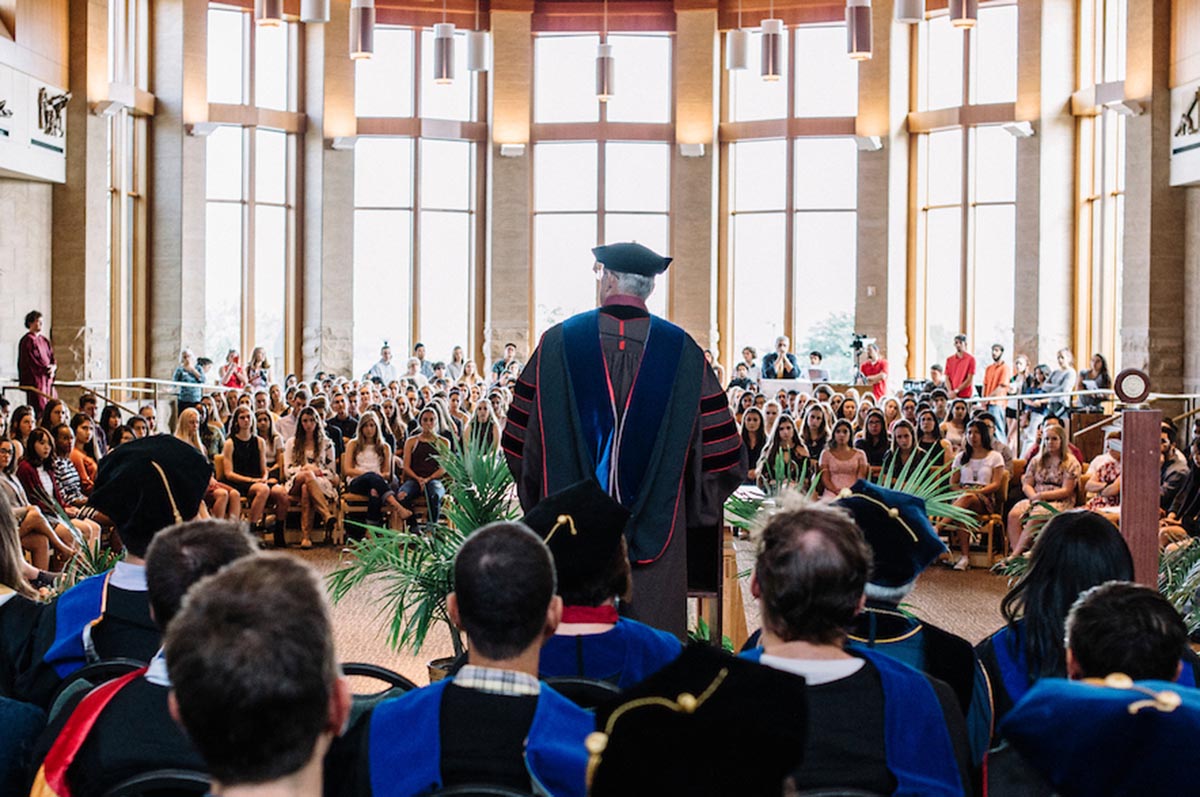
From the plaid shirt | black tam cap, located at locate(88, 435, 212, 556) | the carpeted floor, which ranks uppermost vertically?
black tam cap, located at locate(88, 435, 212, 556)

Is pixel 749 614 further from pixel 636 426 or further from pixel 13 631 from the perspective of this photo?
pixel 13 631

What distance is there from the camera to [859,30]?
1606 cm

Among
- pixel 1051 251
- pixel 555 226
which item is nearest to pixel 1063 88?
pixel 1051 251

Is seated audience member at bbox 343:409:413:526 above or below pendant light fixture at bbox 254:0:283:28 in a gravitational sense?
below

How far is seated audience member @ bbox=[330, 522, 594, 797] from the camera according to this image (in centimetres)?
212

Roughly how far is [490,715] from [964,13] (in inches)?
553

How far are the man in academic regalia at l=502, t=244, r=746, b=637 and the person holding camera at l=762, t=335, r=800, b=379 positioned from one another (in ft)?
46.9

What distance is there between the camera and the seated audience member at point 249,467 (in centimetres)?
1053

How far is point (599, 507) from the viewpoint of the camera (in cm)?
304

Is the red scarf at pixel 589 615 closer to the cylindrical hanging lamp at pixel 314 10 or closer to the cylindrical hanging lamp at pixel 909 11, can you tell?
the cylindrical hanging lamp at pixel 909 11

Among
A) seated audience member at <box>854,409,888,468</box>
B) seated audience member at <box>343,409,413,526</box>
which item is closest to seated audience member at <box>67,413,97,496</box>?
seated audience member at <box>343,409,413,526</box>

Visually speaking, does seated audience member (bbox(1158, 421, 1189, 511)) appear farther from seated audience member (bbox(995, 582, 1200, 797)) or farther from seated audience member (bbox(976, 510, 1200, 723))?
seated audience member (bbox(995, 582, 1200, 797))

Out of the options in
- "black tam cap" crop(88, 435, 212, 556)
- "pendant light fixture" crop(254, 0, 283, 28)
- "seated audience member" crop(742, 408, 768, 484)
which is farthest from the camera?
"pendant light fixture" crop(254, 0, 283, 28)

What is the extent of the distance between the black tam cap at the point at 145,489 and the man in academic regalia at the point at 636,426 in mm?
1341
